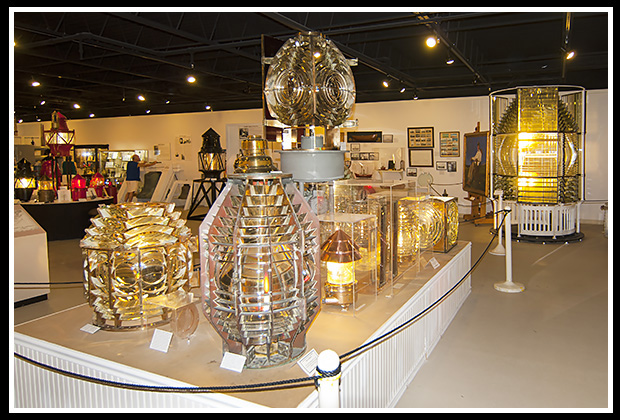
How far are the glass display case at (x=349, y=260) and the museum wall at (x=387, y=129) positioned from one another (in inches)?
170

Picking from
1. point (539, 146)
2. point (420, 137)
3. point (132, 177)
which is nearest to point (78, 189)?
point (132, 177)

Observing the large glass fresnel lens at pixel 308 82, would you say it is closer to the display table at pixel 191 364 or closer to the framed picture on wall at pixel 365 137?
the display table at pixel 191 364

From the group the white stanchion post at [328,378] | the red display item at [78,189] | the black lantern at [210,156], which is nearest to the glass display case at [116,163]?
the black lantern at [210,156]

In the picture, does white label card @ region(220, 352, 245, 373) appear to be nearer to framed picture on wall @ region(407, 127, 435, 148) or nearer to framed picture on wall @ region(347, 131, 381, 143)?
framed picture on wall @ region(407, 127, 435, 148)

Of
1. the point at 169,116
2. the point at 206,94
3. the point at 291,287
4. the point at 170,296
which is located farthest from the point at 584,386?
the point at 169,116

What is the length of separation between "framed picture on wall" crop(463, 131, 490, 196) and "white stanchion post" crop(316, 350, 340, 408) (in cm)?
786

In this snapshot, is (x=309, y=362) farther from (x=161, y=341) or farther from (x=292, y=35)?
(x=292, y=35)

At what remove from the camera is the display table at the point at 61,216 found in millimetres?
8211

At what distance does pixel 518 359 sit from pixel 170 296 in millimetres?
2315

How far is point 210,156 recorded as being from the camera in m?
9.93

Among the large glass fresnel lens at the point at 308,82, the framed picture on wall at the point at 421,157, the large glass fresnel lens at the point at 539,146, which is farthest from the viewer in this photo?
the framed picture on wall at the point at 421,157

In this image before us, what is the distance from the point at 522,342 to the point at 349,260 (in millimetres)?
1832

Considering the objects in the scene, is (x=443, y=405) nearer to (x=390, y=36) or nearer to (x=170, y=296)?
(x=170, y=296)

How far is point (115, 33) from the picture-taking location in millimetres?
7438
